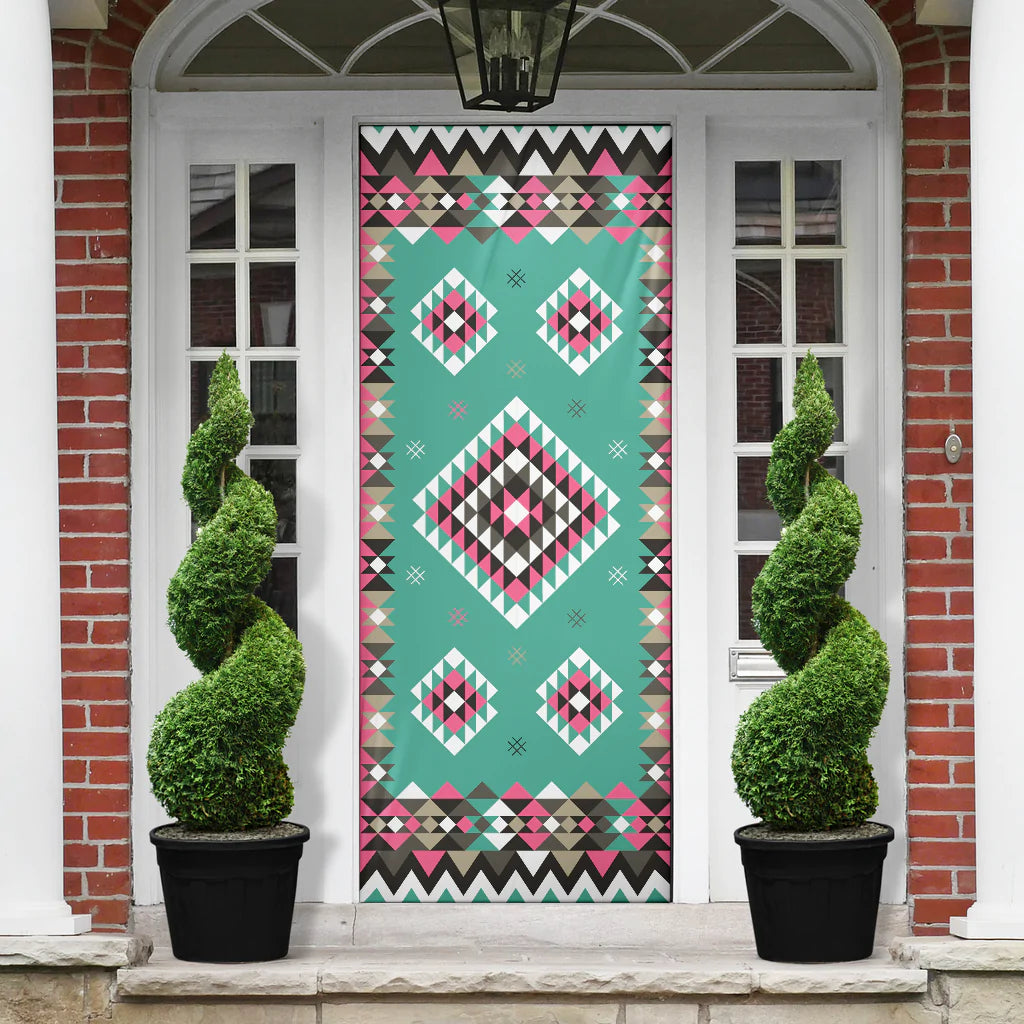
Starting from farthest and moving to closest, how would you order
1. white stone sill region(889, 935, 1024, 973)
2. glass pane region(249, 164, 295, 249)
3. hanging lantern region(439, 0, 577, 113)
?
glass pane region(249, 164, 295, 249) → white stone sill region(889, 935, 1024, 973) → hanging lantern region(439, 0, 577, 113)

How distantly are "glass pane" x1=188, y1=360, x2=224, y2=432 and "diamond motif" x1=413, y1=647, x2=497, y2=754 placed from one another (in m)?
1.19

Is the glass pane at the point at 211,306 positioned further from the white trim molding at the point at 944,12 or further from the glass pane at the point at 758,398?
the white trim molding at the point at 944,12

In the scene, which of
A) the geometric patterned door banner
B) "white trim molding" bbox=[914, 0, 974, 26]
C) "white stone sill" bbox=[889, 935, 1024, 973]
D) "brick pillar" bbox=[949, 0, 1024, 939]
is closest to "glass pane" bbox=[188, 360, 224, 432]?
the geometric patterned door banner

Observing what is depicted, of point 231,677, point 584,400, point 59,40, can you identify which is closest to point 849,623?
point 584,400

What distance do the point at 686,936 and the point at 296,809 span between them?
4.54ft

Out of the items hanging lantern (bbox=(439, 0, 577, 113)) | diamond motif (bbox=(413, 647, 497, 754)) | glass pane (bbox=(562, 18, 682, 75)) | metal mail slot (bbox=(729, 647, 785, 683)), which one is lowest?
diamond motif (bbox=(413, 647, 497, 754))

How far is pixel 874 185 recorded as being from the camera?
462 cm

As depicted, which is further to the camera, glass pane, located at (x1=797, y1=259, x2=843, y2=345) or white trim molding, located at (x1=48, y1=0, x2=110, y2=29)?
glass pane, located at (x1=797, y1=259, x2=843, y2=345)

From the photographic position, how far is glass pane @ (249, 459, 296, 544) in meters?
4.63

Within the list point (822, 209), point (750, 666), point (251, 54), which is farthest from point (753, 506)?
point (251, 54)

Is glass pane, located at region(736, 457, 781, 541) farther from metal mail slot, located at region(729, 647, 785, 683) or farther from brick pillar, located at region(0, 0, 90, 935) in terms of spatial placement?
brick pillar, located at region(0, 0, 90, 935)

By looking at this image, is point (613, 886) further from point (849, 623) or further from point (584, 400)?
point (584, 400)

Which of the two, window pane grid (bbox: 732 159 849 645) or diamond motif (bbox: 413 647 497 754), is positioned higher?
window pane grid (bbox: 732 159 849 645)

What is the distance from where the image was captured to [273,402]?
4.66 meters
